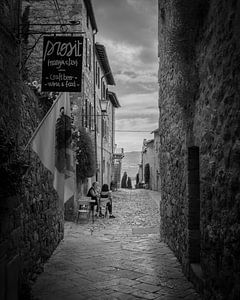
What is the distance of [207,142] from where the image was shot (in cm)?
408

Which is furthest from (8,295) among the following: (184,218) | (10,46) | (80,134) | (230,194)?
(80,134)

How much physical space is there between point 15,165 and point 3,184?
0.69 feet

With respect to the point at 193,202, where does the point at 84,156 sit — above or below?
above

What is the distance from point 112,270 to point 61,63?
10.8ft

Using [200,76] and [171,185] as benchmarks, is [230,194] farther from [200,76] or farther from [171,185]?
[171,185]

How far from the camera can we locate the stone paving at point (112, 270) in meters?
4.57

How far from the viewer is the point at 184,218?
5.75 meters

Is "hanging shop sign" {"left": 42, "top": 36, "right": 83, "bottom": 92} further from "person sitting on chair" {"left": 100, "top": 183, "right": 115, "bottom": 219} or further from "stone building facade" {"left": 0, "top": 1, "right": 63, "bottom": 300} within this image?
"person sitting on chair" {"left": 100, "top": 183, "right": 115, "bottom": 219}

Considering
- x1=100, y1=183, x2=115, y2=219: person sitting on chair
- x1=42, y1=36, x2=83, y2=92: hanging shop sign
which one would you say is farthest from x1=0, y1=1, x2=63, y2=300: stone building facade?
x1=100, y1=183, x2=115, y2=219: person sitting on chair

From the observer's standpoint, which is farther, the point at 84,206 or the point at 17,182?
the point at 84,206

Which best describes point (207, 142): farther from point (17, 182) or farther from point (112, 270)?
point (112, 270)

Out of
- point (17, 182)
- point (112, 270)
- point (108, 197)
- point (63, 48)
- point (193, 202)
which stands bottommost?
point (112, 270)

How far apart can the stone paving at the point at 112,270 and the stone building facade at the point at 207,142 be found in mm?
335

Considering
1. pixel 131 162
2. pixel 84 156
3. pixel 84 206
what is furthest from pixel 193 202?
pixel 131 162
